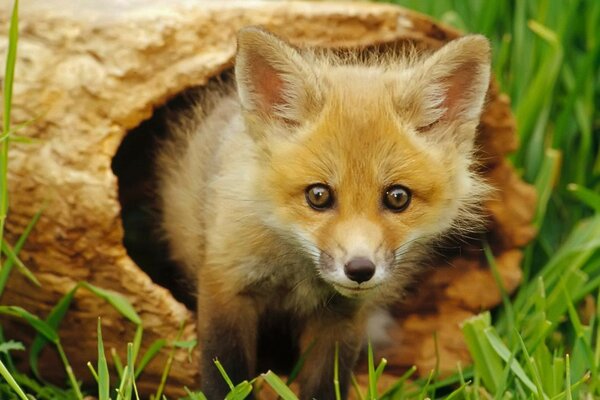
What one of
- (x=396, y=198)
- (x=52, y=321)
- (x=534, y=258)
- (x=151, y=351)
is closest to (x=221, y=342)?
(x=151, y=351)

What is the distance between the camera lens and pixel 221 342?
3133mm

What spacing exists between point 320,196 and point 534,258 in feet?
6.24

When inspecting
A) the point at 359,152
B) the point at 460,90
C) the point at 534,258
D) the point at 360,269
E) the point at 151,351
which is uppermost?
the point at 460,90

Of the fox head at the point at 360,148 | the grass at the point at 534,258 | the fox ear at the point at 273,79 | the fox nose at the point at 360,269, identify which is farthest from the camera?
the grass at the point at 534,258

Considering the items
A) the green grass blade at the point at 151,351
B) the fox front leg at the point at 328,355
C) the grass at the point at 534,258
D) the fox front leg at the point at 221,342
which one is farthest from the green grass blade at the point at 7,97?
the fox front leg at the point at 328,355

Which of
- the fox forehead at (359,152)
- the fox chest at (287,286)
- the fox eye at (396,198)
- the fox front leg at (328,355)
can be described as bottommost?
the fox front leg at (328,355)

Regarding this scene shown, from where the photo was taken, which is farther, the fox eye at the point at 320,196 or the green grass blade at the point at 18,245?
the green grass blade at the point at 18,245

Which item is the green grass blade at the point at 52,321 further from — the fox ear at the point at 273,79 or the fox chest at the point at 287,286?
the fox ear at the point at 273,79

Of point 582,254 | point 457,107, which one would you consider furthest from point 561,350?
point 457,107

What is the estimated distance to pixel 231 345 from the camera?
3.14m

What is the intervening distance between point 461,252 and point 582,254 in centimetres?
57

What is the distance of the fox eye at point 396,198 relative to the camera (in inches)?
108

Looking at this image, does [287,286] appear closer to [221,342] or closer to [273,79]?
[221,342]

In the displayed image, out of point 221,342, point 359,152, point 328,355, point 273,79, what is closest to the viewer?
point 359,152
